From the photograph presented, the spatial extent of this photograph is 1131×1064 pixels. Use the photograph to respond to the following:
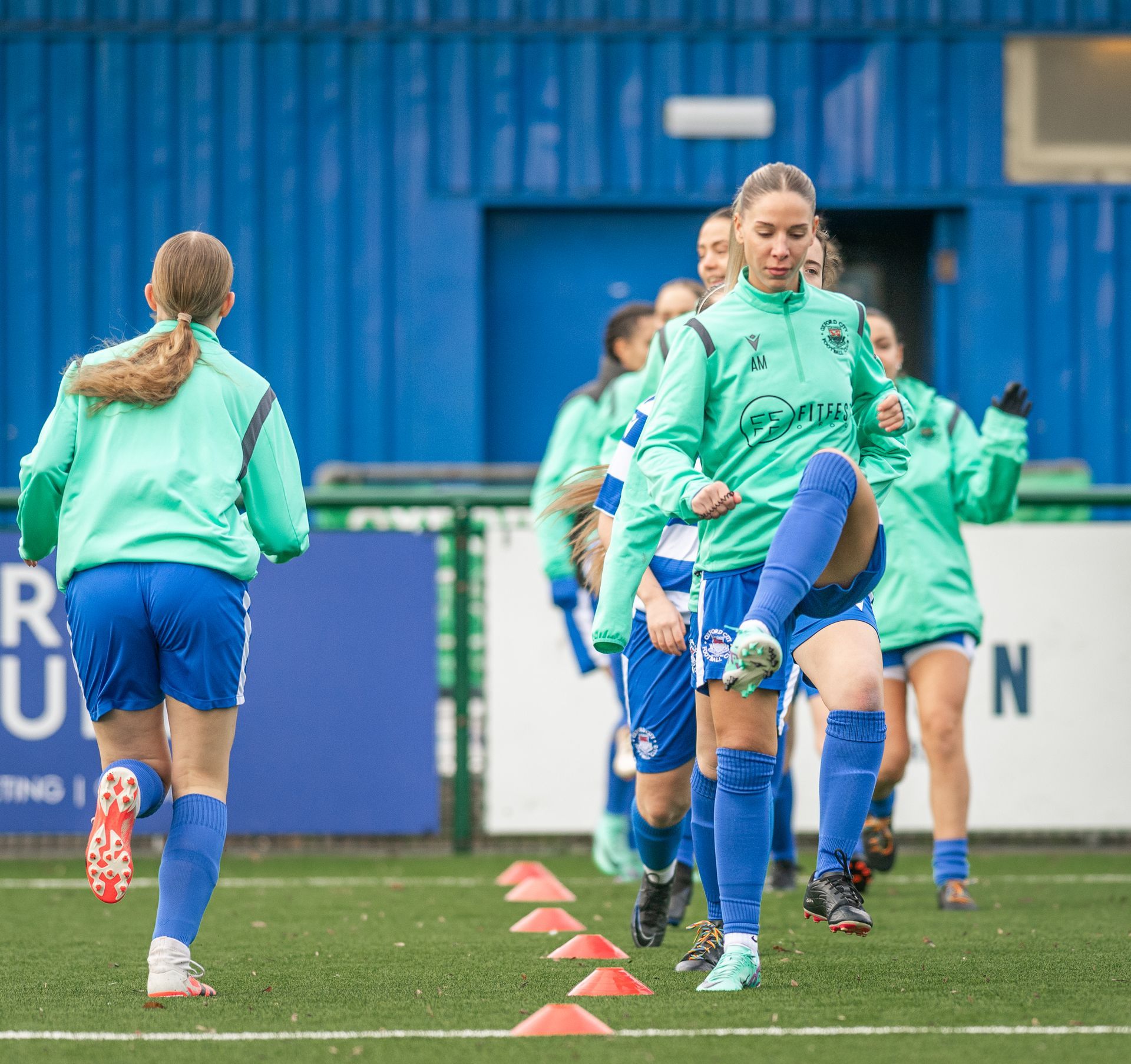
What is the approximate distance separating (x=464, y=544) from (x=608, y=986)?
4.05 metres

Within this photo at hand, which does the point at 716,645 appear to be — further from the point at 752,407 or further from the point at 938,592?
the point at 938,592

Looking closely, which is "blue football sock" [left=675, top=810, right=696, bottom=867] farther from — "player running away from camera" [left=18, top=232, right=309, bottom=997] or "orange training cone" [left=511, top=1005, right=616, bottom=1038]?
"orange training cone" [left=511, top=1005, right=616, bottom=1038]

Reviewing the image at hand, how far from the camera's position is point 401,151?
1283cm

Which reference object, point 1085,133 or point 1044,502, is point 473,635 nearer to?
point 1044,502

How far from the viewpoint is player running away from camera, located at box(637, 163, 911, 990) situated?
3.85 m

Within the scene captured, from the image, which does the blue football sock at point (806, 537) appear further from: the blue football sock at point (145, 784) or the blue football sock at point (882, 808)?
the blue football sock at point (882, 808)

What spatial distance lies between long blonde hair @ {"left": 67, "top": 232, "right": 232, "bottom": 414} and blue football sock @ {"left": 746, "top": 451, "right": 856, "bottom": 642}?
1375 mm

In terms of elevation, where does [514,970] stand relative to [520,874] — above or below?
above

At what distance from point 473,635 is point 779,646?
14.4 feet

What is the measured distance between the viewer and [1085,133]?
42.7ft

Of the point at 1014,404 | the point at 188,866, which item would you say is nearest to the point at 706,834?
the point at 188,866

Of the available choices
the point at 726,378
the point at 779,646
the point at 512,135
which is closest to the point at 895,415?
the point at 726,378

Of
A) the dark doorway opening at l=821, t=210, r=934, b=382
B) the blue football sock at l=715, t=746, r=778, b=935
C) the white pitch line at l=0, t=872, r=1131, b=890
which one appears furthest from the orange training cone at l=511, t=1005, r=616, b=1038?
the dark doorway opening at l=821, t=210, r=934, b=382

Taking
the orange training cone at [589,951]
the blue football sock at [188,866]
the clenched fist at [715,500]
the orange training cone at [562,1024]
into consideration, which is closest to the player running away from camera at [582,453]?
the orange training cone at [589,951]
